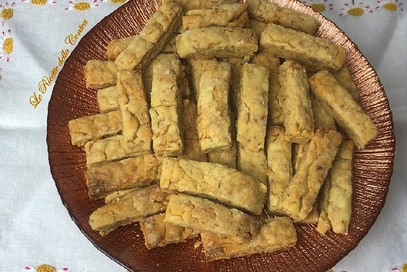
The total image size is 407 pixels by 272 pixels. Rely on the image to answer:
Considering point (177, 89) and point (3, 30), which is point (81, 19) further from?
point (177, 89)

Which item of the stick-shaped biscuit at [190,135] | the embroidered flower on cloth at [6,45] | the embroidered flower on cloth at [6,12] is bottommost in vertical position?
the stick-shaped biscuit at [190,135]

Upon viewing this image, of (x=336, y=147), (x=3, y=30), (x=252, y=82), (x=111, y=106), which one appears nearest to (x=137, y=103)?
(x=111, y=106)

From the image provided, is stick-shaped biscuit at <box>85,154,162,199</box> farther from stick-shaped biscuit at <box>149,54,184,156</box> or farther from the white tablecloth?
the white tablecloth

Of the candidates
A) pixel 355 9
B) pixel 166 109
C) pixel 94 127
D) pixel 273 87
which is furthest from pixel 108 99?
pixel 355 9

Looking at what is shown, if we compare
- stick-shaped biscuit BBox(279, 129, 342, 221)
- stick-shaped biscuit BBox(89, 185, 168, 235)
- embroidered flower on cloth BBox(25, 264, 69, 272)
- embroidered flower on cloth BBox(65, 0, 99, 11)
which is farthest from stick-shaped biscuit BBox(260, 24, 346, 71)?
embroidered flower on cloth BBox(25, 264, 69, 272)

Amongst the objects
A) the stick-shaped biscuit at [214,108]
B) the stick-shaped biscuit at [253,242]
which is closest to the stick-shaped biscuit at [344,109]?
the stick-shaped biscuit at [214,108]

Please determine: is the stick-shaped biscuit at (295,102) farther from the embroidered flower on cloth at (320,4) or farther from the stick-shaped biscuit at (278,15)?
the embroidered flower on cloth at (320,4)
